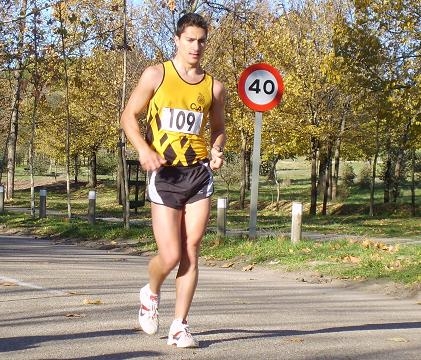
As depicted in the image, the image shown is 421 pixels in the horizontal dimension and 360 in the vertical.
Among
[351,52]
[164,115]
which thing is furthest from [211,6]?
[164,115]

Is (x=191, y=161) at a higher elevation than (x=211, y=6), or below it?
below

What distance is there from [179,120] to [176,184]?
0.40m

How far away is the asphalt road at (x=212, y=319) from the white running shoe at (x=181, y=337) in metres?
0.05

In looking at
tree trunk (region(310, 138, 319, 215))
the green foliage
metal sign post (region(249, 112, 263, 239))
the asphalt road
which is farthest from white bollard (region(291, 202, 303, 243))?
tree trunk (region(310, 138, 319, 215))

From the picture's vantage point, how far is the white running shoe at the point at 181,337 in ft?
15.3

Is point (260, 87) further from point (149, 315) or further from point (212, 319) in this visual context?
point (149, 315)

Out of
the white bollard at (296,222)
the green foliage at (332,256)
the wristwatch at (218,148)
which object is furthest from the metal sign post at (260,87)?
the wristwatch at (218,148)

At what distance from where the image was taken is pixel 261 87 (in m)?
11.7

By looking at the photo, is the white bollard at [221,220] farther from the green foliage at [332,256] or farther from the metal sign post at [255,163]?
the metal sign post at [255,163]

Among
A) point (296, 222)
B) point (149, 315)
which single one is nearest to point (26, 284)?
point (149, 315)

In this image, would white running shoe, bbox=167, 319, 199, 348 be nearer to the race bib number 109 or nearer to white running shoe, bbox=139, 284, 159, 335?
white running shoe, bbox=139, 284, 159, 335

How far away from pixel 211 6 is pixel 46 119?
2755 centimetres

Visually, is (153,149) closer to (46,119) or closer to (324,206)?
(324,206)

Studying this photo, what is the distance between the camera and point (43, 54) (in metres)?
23.5
